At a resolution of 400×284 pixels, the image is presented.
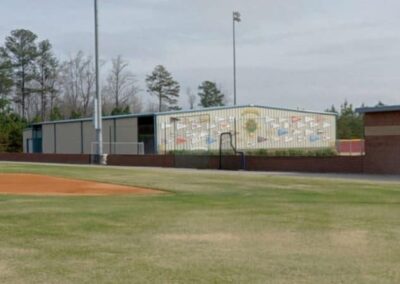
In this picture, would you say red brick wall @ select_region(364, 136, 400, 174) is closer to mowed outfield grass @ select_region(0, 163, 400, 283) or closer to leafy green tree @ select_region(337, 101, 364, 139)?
mowed outfield grass @ select_region(0, 163, 400, 283)

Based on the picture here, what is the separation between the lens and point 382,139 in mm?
29922

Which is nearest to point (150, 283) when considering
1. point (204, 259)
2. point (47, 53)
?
point (204, 259)

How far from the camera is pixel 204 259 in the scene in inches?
339

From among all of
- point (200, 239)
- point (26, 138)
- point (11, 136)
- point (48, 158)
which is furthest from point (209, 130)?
point (200, 239)

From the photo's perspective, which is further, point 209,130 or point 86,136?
point 86,136

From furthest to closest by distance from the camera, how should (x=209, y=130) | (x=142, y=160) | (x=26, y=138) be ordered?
(x=26, y=138) → (x=209, y=130) → (x=142, y=160)

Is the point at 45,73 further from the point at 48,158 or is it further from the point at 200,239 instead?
the point at 200,239

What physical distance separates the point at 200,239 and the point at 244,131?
1541 inches

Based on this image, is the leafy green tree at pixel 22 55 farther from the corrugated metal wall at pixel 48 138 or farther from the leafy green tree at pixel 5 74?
the corrugated metal wall at pixel 48 138

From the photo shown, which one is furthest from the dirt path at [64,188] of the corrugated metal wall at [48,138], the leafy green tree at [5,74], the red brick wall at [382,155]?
the leafy green tree at [5,74]

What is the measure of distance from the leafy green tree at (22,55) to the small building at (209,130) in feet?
129

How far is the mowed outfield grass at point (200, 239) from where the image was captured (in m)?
7.72

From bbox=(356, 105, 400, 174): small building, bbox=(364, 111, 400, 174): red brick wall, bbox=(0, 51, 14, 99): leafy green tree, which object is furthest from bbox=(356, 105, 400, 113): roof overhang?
bbox=(0, 51, 14, 99): leafy green tree

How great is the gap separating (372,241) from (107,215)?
18.6ft
